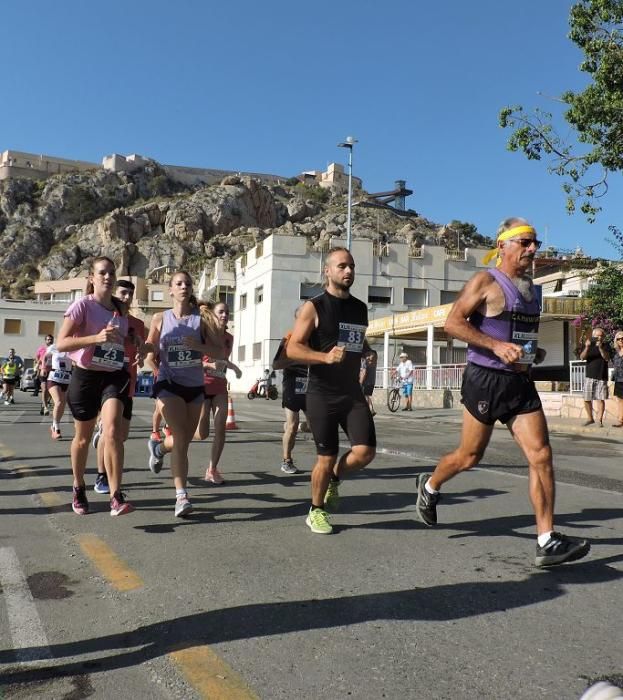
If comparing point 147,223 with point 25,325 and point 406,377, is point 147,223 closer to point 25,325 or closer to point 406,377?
point 25,325

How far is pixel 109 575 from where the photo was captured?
3639 mm

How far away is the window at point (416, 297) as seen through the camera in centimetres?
4497

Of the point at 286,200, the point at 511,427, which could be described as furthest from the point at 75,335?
the point at 286,200

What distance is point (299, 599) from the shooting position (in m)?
3.23

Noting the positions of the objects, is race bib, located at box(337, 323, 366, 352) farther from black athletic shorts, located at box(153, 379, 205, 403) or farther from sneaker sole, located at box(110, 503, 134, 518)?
sneaker sole, located at box(110, 503, 134, 518)

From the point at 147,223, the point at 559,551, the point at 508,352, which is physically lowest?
the point at 559,551

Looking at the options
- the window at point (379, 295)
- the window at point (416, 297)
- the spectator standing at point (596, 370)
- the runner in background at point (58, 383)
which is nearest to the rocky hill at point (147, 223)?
the window at point (416, 297)

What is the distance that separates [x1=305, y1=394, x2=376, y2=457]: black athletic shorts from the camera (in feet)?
15.2

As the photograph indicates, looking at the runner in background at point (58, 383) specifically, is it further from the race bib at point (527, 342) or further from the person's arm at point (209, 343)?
the race bib at point (527, 342)

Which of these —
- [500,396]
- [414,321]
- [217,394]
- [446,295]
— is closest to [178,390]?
[217,394]

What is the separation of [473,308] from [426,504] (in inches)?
52.7

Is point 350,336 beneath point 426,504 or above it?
above

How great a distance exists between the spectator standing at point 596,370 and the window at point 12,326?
69770 mm

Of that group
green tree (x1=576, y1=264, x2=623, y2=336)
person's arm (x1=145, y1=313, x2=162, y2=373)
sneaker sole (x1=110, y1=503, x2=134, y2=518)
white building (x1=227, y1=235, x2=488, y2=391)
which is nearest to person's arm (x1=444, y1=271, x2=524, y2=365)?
person's arm (x1=145, y1=313, x2=162, y2=373)
